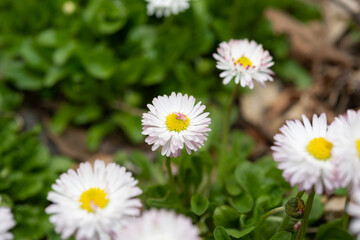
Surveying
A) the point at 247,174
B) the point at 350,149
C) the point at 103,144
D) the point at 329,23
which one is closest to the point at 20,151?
the point at 103,144

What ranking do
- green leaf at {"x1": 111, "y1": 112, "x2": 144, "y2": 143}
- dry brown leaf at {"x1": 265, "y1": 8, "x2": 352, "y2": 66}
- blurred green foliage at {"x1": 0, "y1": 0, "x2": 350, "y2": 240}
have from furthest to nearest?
dry brown leaf at {"x1": 265, "y1": 8, "x2": 352, "y2": 66}, green leaf at {"x1": 111, "y1": 112, "x2": 144, "y2": 143}, blurred green foliage at {"x1": 0, "y1": 0, "x2": 350, "y2": 240}

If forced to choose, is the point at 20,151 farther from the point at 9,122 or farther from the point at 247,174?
the point at 247,174

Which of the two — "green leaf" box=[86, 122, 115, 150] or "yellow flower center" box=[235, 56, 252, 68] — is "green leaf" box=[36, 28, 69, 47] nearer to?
"green leaf" box=[86, 122, 115, 150]

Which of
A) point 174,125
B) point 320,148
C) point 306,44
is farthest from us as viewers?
point 306,44

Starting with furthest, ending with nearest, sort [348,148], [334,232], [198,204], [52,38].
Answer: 1. [52,38]
2. [198,204]
3. [334,232]
4. [348,148]

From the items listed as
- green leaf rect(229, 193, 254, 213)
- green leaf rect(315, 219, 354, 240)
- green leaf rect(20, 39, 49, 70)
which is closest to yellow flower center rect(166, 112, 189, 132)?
green leaf rect(229, 193, 254, 213)

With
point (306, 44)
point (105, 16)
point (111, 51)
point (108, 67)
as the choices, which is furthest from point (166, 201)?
point (306, 44)

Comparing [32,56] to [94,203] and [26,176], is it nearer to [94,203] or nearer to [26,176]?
[26,176]

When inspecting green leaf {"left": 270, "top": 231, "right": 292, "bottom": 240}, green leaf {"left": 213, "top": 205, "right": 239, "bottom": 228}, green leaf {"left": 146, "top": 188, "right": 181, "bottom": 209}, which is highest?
green leaf {"left": 146, "top": 188, "right": 181, "bottom": 209}
